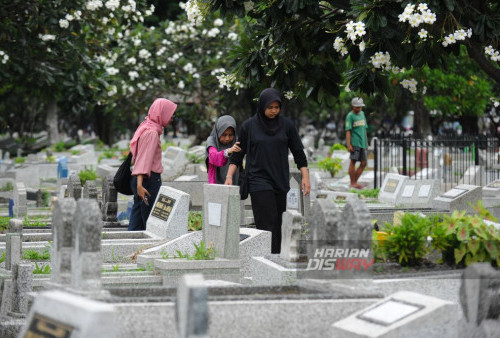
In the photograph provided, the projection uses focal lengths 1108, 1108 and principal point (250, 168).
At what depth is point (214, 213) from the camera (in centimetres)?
1059

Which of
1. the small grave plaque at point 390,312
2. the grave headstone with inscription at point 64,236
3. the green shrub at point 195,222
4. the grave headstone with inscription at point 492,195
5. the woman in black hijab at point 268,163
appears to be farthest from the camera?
the grave headstone with inscription at point 492,195

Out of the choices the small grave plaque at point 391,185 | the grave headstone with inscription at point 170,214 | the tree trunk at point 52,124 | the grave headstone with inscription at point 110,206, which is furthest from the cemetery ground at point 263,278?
the tree trunk at point 52,124

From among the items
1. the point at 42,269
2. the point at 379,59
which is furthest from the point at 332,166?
the point at 42,269

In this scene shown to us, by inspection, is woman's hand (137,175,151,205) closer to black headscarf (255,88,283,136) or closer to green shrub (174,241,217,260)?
black headscarf (255,88,283,136)

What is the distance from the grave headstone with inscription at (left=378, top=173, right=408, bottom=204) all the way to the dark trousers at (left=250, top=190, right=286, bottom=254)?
7.56 m

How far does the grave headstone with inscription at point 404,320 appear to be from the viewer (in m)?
6.96

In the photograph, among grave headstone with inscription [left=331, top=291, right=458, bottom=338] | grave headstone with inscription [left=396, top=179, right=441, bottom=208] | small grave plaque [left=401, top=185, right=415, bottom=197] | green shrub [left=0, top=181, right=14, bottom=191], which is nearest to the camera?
grave headstone with inscription [left=331, top=291, right=458, bottom=338]

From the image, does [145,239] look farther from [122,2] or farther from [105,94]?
[105,94]

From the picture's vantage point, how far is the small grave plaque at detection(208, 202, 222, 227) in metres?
10.5

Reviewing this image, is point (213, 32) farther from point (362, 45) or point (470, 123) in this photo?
point (362, 45)

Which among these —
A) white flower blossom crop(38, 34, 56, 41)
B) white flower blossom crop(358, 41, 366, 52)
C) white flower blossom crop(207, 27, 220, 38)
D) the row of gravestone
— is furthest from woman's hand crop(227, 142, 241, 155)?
white flower blossom crop(207, 27, 220, 38)

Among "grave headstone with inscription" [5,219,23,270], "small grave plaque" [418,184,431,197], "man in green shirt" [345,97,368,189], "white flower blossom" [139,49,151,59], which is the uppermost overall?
"white flower blossom" [139,49,151,59]

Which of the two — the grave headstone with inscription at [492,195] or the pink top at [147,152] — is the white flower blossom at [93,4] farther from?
the pink top at [147,152]

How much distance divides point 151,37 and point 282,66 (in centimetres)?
2598
